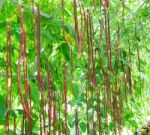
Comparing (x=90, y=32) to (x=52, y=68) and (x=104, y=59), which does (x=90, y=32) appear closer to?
(x=52, y=68)

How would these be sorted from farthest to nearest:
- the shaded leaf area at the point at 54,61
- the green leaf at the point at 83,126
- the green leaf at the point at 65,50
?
the green leaf at the point at 83,126
the green leaf at the point at 65,50
the shaded leaf area at the point at 54,61

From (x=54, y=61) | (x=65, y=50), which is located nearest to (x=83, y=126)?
(x=54, y=61)

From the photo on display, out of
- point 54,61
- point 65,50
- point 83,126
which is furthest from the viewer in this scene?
point 83,126

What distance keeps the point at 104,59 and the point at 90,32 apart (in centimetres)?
131

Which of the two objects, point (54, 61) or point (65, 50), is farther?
point (54, 61)

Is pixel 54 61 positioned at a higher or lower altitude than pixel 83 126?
higher

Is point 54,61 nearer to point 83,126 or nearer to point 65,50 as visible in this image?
point 65,50

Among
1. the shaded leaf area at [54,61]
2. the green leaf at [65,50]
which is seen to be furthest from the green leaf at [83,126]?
the green leaf at [65,50]

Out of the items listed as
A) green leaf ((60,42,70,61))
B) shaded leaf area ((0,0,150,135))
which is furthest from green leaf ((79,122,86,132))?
green leaf ((60,42,70,61))

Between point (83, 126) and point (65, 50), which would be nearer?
point (65, 50)

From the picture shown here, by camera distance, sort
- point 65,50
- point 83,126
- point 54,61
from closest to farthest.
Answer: point 65,50, point 54,61, point 83,126

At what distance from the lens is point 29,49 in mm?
2020

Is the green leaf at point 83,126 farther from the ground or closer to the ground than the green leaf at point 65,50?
closer to the ground

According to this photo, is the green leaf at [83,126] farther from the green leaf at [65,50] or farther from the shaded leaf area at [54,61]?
the green leaf at [65,50]
